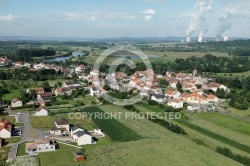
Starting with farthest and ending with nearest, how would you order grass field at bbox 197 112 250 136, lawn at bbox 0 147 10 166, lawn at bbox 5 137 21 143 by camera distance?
grass field at bbox 197 112 250 136 → lawn at bbox 5 137 21 143 → lawn at bbox 0 147 10 166

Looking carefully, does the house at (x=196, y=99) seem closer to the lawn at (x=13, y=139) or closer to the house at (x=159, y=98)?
the house at (x=159, y=98)

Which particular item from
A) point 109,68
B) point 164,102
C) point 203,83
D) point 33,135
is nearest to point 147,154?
point 33,135

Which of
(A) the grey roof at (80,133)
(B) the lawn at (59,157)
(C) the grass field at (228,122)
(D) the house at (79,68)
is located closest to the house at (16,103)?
(A) the grey roof at (80,133)

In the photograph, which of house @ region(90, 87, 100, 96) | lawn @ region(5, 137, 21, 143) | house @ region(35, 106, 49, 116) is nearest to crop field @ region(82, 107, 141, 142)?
house @ region(35, 106, 49, 116)

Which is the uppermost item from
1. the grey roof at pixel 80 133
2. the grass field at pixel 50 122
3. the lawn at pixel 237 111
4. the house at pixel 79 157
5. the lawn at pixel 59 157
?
the grey roof at pixel 80 133

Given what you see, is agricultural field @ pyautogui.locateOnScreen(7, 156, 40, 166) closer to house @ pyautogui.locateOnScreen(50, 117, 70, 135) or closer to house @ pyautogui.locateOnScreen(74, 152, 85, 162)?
house @ pyautogui.locateOnScreen(74, 152, 85, 162)

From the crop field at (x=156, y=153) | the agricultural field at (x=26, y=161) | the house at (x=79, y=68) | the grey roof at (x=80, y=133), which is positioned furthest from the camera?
the house at (x=79, y=68)

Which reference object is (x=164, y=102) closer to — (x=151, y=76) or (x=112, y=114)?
(x=112, y=114)
